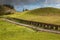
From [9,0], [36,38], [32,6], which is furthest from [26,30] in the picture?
[9,0]

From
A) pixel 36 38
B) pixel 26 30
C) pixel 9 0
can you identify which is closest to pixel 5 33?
pixel 26 30

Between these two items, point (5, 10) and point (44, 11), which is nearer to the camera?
point (44, 11)

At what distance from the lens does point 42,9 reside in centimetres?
3006

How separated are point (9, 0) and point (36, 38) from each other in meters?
26.0

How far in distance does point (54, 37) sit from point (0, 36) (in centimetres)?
403

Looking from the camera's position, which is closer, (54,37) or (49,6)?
(54,37)

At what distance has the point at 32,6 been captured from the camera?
32.6 metres

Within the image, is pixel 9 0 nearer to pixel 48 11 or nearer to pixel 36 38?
pixel 48 11

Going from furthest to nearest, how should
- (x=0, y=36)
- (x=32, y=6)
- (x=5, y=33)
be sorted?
(x=32, y=6) → (x=5, y=33) → (x=0, y=36)

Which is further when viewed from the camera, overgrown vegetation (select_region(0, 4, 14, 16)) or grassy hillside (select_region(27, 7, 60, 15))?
overgrown vegetation (select_region(0, 4, 14, 16))

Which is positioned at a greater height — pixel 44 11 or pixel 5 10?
pixel 44 11

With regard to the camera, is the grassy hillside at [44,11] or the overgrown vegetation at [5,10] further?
the overgrown vegetation at [5,10]

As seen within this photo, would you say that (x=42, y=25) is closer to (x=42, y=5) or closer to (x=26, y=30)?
(x=26, y=30)

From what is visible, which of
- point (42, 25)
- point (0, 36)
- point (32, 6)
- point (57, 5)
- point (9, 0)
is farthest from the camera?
point (9, 0)
